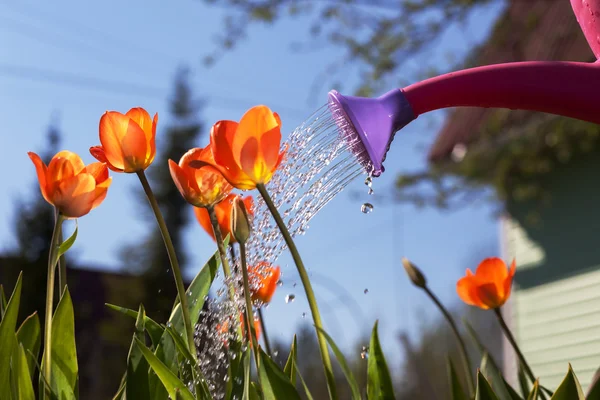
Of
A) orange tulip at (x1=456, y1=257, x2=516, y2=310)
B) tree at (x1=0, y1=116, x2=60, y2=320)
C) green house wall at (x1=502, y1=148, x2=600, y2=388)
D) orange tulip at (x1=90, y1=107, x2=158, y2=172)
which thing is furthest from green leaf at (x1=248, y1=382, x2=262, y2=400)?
tree at (x1=0, y1=116, x2=60, y2=320)

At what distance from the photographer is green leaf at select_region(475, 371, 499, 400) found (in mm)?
688

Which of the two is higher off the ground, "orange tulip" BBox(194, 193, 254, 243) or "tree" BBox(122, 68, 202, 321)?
"tree" BBox(122, 68, 202, 321)

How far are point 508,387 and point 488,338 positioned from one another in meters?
9.68

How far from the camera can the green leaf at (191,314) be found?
0.77m

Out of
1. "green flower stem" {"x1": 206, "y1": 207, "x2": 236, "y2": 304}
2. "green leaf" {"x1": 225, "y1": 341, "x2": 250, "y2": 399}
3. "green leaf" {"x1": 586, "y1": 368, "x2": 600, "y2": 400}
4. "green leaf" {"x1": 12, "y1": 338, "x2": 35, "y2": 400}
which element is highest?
"green flower stem" {"x1": 206, "y1": 207, "x2": 236, "y2": 304}

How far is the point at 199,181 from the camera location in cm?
77

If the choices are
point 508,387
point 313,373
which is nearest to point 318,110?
point 508,387

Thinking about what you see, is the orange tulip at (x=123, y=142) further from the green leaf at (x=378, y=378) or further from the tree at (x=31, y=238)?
the tree at (x=31, y=238)

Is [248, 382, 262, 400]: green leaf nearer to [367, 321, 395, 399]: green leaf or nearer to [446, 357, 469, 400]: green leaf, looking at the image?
[367, 321, 395, 399]: green leaf

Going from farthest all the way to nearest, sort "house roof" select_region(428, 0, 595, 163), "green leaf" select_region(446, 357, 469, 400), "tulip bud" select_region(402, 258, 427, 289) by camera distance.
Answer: "house roof" select_region(428, 0, 595, 163) → "tulip bud" select_region(402, 258, 427, 289) → "green leaf" select_region(446, 357, 469, 400)

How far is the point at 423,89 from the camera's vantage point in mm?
662

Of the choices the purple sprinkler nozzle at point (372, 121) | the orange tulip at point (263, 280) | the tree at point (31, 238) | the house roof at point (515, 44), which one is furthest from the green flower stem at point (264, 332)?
the tree at point (31, 238)

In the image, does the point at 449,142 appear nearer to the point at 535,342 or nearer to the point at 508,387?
the point at 535,342

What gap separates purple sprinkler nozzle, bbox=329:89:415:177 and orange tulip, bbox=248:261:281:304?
194mm
